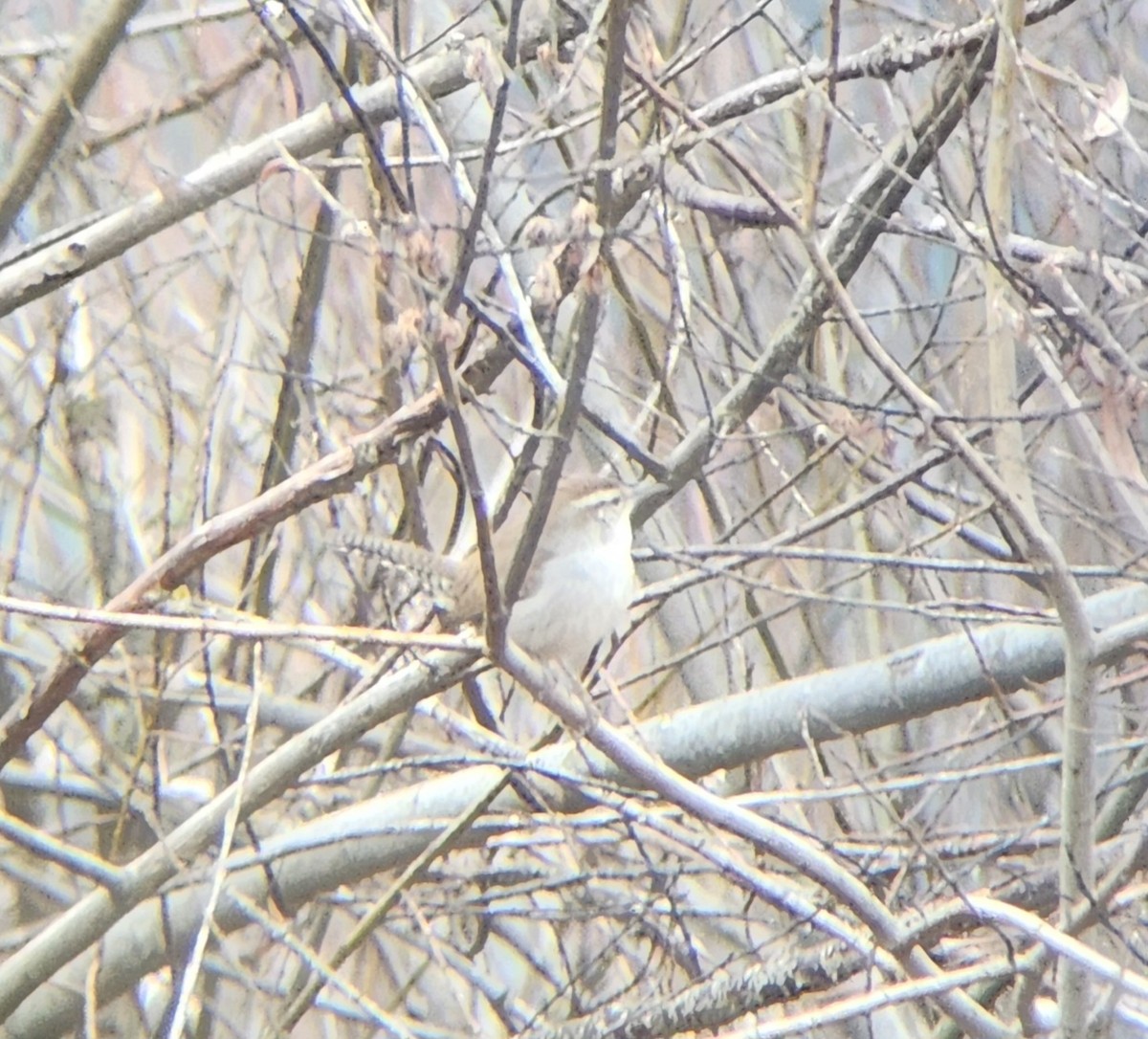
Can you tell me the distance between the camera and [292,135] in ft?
11.4

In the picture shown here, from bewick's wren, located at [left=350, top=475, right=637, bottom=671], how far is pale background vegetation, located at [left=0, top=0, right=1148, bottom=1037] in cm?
13

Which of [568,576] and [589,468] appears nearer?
[568,576]

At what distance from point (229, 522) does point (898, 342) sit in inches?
143

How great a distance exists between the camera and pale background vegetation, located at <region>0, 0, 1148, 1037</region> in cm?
247

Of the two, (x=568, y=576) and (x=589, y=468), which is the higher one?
(x=589, y=468)

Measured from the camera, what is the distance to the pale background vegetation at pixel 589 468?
97.3 inches

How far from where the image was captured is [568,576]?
3561 mm

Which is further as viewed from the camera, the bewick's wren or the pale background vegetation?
the bewick's wren

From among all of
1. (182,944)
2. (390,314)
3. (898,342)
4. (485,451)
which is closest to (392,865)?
Result: (182,944)

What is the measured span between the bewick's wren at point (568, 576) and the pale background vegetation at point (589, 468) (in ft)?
0.44

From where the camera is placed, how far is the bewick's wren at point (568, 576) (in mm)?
3551

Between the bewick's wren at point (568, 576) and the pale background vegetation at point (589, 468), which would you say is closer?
the pale background vegetation at point (589, 468)

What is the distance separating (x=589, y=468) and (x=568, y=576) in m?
1.37

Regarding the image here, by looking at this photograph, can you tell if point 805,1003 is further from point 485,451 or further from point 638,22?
point 638,22
